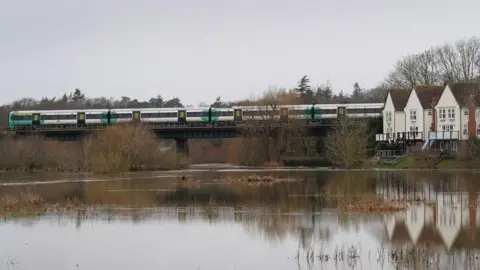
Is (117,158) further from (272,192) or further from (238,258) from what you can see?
(238,258)

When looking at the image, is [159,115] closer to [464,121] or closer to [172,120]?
[172,120]

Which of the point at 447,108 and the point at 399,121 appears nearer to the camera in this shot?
the point at 447,108

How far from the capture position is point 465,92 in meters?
86.1

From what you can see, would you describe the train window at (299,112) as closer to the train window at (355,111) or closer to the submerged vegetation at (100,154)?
the train window at (355,111)

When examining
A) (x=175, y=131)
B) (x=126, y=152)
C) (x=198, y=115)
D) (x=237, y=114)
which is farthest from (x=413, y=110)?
(x=175, y=131)

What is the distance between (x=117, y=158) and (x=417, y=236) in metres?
61.5

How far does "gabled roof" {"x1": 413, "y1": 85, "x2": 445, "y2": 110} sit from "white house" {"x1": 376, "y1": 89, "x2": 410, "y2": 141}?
422 centimetres

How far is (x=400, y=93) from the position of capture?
321 feet

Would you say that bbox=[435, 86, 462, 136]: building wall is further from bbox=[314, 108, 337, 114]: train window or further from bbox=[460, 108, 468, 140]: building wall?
bbox=[314, 108, 337, 114]: train window

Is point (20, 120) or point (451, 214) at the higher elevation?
point (20, 120)

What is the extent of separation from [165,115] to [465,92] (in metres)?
49.3

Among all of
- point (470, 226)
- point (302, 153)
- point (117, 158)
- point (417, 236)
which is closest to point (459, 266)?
point (417, 236)

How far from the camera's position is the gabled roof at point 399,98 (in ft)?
317

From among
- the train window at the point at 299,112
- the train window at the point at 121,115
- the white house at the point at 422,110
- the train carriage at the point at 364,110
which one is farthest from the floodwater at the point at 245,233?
the train window at the point at 121,115
